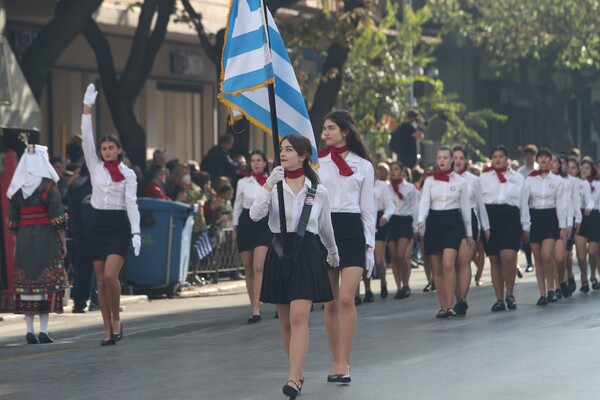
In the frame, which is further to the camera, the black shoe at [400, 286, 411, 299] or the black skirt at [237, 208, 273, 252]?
the black shoe at [400, 286, 411, 299]

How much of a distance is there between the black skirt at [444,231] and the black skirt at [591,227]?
558cm

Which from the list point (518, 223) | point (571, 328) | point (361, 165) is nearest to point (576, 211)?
point (518, 223)

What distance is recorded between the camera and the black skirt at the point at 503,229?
713 inches

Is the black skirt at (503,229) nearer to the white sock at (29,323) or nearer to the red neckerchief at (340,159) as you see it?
the white sock at (29,323)

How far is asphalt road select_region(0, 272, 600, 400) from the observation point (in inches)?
425

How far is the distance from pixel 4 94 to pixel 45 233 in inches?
206

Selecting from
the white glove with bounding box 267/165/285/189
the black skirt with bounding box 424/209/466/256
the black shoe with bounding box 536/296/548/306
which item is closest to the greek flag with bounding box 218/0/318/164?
the white glove with bounding box 267/165/285/189

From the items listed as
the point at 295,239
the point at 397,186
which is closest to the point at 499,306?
the point at 397,186

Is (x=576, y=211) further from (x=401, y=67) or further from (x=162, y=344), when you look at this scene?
(x=401, y=67)

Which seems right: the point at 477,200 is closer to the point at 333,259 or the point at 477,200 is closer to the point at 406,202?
the point at 406,202

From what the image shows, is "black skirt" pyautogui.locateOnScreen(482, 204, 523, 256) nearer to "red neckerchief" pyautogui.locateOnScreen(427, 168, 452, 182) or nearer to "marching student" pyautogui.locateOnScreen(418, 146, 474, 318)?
"marching student" pyautogui.locateOnScreen(418, 146, 474, 318)

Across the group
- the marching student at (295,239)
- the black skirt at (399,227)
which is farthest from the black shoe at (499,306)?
the marching student at (295,239)

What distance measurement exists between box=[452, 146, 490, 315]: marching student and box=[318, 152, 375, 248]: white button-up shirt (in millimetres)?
5681

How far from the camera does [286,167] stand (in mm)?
10531
